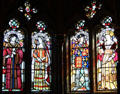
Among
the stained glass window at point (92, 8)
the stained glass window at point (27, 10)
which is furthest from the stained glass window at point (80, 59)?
the stained glass window at point (27, 10)

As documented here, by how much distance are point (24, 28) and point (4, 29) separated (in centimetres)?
77

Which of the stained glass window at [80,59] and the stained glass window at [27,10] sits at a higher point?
the stained glass window at [27,10]

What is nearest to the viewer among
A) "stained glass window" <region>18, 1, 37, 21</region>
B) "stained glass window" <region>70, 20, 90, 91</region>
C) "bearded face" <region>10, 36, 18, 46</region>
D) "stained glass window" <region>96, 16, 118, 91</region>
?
"stained glass window" <region>96, 16, 118, 91</region>

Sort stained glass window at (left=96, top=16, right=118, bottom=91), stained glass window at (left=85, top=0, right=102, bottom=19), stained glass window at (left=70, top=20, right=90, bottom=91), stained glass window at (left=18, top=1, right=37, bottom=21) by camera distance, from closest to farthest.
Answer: stained glass window at (left=96, top=16, right=118, bottom=91) < stained glass window at (left=70, top=20, right=90, bottom=91) < stained glass window at (left=85, top=0, right=102, bottom=19) < stained glass window at (left=18, top=1, right=37, bottom=21)

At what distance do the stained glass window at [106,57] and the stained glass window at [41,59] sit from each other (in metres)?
1.93

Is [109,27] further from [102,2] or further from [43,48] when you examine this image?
[43,48]

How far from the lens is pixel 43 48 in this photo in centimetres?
1856

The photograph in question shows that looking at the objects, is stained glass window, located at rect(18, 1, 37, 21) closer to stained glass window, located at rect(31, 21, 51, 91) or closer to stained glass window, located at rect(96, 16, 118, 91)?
stained glass window, located at rect(31, 21, 51, 91)

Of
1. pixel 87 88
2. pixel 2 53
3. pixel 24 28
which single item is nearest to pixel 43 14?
pixel 24 28

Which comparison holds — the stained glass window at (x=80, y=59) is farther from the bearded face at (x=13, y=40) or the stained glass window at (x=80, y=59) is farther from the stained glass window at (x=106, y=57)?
the bearded face at (x=13, y=40)

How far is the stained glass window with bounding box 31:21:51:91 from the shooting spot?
18.2 m

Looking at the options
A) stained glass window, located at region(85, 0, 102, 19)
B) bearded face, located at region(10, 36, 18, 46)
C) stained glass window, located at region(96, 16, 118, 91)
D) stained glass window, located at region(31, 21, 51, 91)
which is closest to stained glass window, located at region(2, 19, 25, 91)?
bearded face, located at region(10, 36, 18, 46)

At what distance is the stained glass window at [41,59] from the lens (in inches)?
718

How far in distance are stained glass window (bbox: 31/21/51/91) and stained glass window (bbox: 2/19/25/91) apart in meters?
0.46
